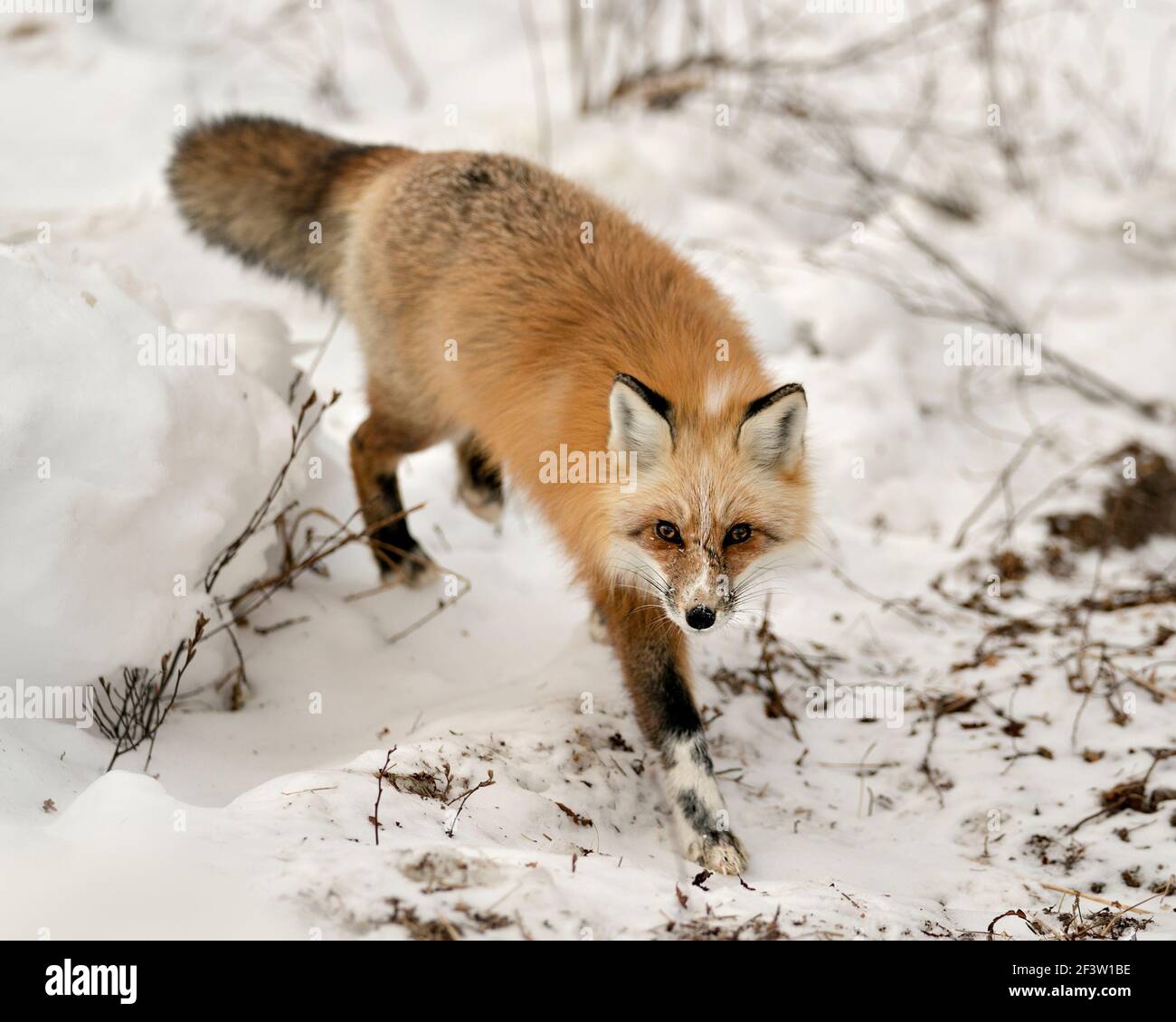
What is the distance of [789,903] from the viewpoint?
2396mm

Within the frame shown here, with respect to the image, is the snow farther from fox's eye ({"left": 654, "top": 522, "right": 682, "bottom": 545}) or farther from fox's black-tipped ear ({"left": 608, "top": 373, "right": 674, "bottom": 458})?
fox's black-tipped ear ({"left": 608, "top": 373, "right": 674, "bottom": 458})

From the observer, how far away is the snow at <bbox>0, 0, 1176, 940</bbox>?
86.1 inches

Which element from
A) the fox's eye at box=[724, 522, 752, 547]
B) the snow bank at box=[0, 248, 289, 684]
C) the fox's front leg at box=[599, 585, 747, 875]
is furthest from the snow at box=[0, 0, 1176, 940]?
the fox's eye at box=[724, 522, 752, 547]

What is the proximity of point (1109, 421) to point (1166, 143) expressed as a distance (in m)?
3.23

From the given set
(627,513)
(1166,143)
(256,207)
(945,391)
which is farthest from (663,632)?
(1166,143)

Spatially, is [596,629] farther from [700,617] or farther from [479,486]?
[700,617]

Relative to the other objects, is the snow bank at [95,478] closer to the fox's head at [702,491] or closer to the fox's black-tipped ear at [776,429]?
the fox's head at [702,491]

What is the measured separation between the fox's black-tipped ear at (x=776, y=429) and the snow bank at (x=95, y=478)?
1604 mm

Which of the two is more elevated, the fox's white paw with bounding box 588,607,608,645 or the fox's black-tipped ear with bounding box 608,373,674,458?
the fox's black-tipped ear with bounding box 608,373,674,458

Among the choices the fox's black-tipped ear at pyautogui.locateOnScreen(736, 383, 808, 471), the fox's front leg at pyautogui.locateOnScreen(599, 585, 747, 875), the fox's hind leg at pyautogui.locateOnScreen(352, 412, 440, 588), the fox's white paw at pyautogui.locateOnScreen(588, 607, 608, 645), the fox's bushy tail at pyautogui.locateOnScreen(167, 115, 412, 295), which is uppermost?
the fox's bushy tail at pyautogui.locateOnScreen(167, 115, 412, 295)

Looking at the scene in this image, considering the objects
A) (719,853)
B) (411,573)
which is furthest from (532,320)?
(719,853)

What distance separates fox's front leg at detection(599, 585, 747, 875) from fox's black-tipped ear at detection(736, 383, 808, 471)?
1.96 ft

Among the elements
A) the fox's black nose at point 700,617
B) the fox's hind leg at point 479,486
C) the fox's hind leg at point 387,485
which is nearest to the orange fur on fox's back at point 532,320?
the fox's hind leg at point 387,485

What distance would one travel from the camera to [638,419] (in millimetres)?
2996
